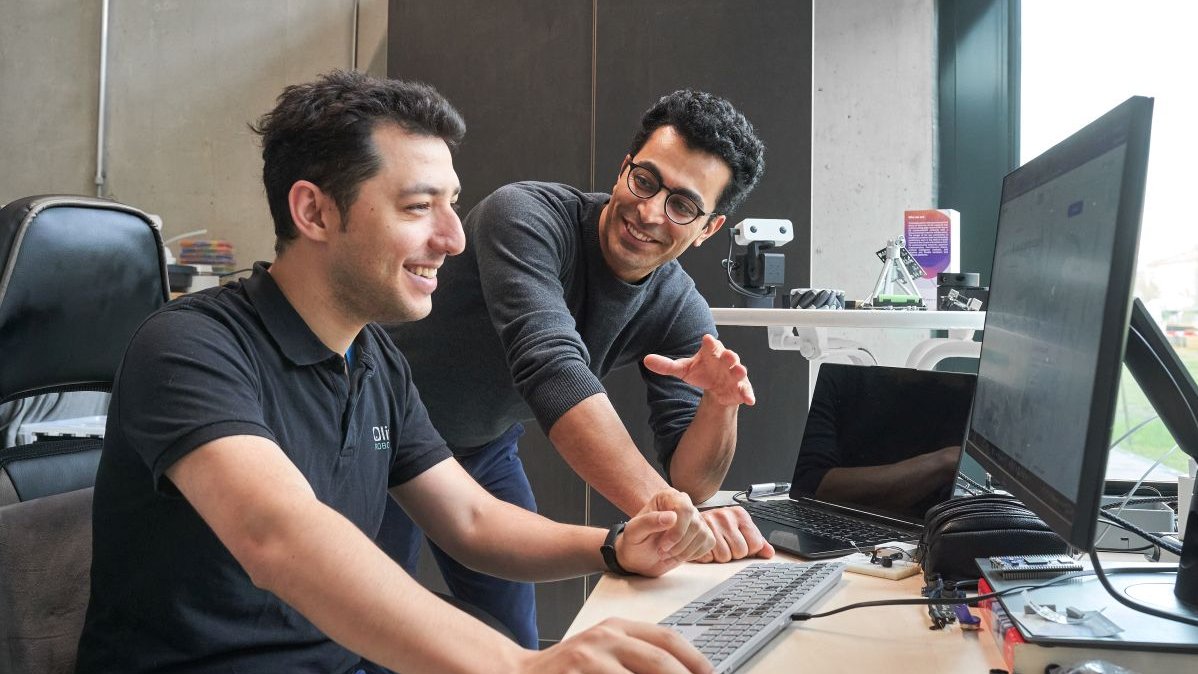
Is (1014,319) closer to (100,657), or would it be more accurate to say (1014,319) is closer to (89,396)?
(100,657)

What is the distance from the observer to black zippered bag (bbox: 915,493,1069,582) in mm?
1087

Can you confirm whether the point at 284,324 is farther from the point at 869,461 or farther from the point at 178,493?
the point at 869,461

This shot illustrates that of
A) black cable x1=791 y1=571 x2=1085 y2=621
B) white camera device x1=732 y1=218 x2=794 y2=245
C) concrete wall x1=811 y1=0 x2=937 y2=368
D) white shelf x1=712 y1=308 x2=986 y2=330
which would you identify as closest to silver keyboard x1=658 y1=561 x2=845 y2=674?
black cable x1=791 y1=571 x2=1085 y2=621

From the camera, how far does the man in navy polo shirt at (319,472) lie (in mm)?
850

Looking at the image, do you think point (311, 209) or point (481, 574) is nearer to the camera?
point (311, 209)

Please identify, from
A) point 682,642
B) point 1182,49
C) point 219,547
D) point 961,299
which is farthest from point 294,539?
point 1182,49

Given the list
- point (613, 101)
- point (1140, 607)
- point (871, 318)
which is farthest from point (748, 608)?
point (613, 101)

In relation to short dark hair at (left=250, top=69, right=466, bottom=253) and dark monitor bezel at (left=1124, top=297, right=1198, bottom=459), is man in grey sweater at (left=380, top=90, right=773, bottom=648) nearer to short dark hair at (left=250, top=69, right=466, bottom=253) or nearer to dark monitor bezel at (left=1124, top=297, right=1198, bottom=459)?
short dark hair at (left=250, top=69, right=466, bottom=253)

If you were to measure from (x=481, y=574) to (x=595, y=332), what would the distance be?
0.60 meters

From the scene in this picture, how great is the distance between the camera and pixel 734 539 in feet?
4.26

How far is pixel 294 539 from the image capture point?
0.87 meters

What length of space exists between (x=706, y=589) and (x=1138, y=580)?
46cm

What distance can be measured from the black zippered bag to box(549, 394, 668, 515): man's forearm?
0.41 m

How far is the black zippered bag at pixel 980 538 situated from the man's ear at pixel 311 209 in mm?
848
